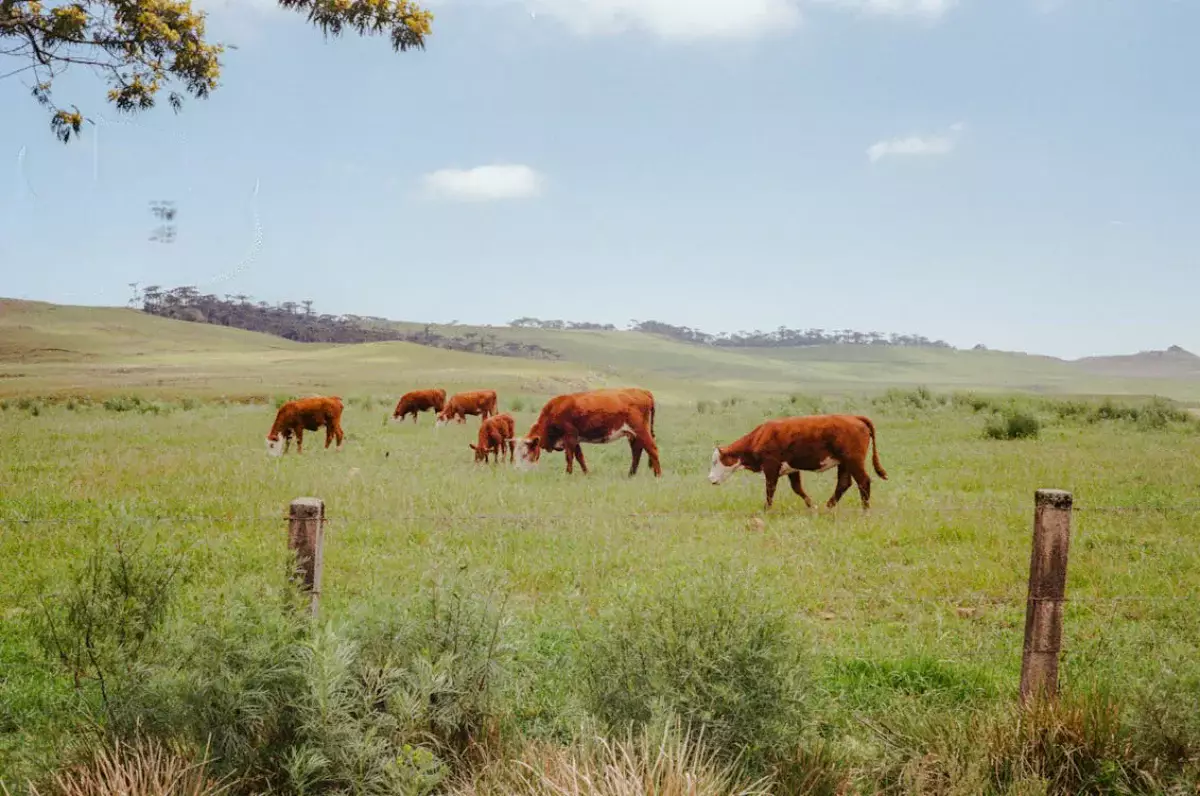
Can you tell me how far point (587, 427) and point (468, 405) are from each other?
7.48 metres

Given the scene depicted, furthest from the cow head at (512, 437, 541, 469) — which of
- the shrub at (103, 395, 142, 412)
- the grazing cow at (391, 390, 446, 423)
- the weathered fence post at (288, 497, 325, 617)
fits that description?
the shrub at (103, 395, 142, 412)

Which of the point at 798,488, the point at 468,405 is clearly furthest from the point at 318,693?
Answer: the point at 468,405

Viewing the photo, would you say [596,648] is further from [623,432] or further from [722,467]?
[623,432]

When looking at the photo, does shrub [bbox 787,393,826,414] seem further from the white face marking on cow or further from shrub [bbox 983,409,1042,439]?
the white face marking on cow

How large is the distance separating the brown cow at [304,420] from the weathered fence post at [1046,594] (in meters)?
14.6

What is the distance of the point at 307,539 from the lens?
4848 millimetres

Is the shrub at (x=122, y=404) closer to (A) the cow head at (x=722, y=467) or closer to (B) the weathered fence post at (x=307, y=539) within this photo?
(A) the cow head at (x=722, y=467)

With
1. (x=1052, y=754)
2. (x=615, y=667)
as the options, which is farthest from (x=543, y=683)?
(x=1052, y=754)

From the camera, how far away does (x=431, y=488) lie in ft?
41.4

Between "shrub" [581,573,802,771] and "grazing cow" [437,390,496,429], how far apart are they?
17.8m

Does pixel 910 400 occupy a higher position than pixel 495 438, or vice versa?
pixel 910 400

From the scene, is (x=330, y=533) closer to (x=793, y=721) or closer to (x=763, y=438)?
(x=763, y=438)

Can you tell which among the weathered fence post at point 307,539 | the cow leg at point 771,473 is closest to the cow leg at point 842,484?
the cow leg at point 771,473

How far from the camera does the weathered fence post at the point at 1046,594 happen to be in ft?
16.1
